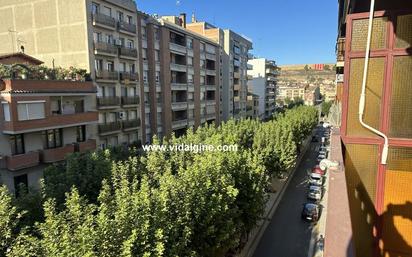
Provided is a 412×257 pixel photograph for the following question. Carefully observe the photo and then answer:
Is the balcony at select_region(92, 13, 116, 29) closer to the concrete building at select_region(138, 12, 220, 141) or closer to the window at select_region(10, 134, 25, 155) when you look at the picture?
the concrete building at select_region(138, 12, 220, 141)

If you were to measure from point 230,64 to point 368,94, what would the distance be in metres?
51.7

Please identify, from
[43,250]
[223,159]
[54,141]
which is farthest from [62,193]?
[54,141]

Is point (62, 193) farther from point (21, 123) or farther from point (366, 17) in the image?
point (366, 17)

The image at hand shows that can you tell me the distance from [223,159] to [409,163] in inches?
394

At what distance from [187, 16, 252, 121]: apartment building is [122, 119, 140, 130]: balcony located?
2628cm

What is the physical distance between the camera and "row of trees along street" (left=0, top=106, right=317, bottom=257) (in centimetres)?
729

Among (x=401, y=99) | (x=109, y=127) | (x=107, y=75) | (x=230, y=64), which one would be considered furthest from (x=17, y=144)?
(x=230, y=64)

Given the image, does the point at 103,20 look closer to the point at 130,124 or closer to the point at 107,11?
the point at 107,11

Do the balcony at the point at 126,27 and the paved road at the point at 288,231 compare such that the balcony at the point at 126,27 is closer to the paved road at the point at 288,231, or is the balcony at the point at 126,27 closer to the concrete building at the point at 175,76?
the concrete building at the point at 175,76

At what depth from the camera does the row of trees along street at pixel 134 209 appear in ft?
23.9

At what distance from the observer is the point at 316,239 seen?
64.7ft

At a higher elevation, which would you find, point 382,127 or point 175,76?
point 175,76

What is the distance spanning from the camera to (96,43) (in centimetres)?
2583

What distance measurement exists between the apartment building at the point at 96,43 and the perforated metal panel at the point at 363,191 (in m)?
23.6
